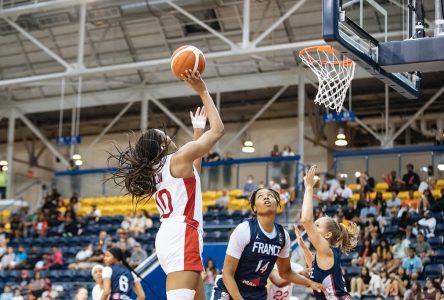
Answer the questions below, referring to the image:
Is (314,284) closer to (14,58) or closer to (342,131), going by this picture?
(342,131)

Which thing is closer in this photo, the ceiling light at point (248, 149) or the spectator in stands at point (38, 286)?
the spectator in stands at point (38, 286)

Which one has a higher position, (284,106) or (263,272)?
(284,106)

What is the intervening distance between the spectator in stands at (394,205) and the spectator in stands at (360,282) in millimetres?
3873

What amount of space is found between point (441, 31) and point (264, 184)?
15.6m

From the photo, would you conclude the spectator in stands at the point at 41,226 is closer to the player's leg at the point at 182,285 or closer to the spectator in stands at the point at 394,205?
the spectator in stands at the point at 394,205

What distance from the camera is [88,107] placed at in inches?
1304

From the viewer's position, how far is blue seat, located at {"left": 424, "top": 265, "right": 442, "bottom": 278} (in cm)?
1702

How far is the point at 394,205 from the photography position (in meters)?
21.1

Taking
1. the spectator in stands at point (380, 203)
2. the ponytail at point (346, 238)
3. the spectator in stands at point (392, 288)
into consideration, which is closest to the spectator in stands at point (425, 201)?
the spectator in stands at point (380, 203)

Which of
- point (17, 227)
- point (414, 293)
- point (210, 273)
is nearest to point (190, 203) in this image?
point (414, 293)

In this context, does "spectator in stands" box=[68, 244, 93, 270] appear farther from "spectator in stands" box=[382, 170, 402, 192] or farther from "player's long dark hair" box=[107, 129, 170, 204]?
"player's long dark hair" box=[107, 129, 170, 204]

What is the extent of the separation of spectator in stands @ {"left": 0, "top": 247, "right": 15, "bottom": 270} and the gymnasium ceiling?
5387 millimetres

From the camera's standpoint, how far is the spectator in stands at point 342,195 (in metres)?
21.9

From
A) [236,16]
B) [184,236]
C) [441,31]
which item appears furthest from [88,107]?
[184,236]
